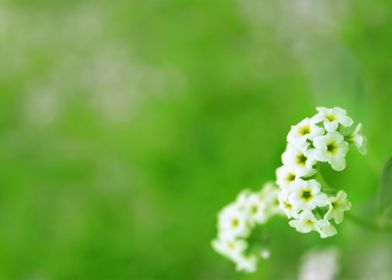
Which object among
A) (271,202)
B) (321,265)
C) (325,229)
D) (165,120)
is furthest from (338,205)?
(165,120)

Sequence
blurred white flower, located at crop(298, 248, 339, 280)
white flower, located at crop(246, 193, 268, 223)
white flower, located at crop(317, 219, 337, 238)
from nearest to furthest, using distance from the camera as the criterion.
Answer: white flower, located at crop(317, 219, 337, 238)
white flower, located at crop(246, 193, 268, 223)
blurred white flower, located at crop(298, 248, 339, 280)

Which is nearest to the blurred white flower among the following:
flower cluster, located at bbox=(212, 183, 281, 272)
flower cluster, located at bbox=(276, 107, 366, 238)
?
flower cluster, located at bbox=(212, 183, 281, 272)

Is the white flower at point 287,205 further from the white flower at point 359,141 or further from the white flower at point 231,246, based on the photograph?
the white flower at point 231,246

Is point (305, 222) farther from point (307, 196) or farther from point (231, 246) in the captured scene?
point (231, 246)

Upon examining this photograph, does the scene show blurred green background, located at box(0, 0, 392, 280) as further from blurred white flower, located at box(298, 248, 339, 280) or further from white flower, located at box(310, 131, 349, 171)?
white flower, located at box(310, 131, 349, 171)

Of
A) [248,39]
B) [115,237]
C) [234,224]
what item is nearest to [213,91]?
[248,39]
